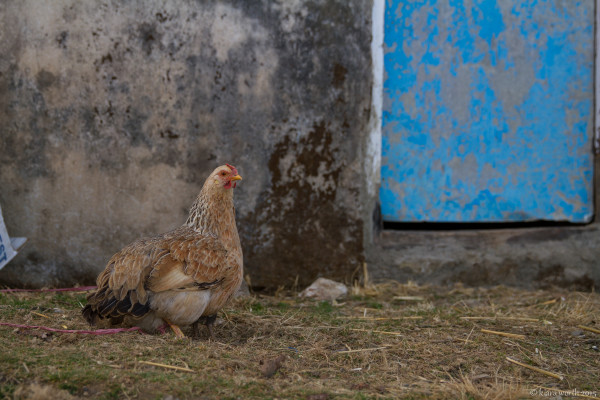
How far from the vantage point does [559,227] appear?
17.9ft

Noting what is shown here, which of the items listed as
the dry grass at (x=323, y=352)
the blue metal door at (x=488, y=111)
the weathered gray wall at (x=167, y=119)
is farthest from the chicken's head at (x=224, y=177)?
the blue metal door at (x=488, y=111)

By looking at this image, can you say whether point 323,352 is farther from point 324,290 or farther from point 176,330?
point 324,290

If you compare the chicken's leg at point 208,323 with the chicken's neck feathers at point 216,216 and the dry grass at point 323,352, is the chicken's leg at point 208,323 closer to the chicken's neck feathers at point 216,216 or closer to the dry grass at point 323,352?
the dry grass at point 323,352

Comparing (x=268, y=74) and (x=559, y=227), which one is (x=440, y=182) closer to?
(x=559, y=227)

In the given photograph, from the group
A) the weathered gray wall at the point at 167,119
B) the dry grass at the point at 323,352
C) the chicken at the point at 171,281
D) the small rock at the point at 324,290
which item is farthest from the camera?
the small rock at the point at 324,290

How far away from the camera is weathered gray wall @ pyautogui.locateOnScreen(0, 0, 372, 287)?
485 centimetres

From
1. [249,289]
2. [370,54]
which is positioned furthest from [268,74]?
[249,289]

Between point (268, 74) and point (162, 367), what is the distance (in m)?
2.81

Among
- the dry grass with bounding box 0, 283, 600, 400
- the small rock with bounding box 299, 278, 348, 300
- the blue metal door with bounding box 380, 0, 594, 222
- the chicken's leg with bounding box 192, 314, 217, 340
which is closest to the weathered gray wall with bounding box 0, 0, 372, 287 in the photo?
the small rock with bounding box 299, 278, 348, 300

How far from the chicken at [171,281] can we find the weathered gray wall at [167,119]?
1.33 m

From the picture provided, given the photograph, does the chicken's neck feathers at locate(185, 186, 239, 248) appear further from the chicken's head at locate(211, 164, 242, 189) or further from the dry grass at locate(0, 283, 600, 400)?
the dry grass at locate(0, 283, 600, 400)

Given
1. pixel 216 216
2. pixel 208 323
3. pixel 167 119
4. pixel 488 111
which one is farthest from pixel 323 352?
pixel 488 111

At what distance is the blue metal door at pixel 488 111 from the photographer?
5.36 meters

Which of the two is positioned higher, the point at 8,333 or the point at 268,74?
the point at 268,74
